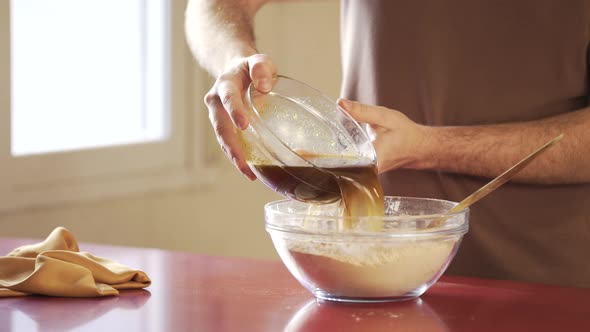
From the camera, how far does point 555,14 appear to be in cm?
187

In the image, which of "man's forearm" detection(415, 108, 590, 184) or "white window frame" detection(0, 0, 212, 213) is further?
"white window frame" detection(0, 0, 212, 213)

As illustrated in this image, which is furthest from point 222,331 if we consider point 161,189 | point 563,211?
point 161,189

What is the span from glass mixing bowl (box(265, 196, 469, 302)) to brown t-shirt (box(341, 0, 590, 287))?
1.74ft

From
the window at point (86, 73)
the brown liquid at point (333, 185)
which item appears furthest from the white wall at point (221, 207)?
the brown liquid at point (333, 185)

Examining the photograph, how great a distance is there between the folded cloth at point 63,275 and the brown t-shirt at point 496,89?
0.69 metres

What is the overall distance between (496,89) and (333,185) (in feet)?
2.21

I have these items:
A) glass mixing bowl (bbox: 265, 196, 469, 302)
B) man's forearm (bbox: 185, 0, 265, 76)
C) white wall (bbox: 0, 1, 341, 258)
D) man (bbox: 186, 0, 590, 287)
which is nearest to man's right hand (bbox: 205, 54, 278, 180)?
glass mixing bowl (bbox: 265, 196, 469, 302)

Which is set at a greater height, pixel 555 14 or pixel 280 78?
pixel 555 14

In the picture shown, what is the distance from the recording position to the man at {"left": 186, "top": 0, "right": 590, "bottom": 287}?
181 cm

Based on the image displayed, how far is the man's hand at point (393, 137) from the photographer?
1.59m

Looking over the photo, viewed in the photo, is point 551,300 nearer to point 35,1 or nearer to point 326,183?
point 326,183

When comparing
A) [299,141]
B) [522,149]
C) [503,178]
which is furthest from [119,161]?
[503,178]

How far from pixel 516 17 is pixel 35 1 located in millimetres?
1791

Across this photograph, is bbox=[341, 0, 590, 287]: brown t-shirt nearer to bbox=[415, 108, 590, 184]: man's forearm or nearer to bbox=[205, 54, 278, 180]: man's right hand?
bbox=[415, 108, 590, 184]: man's forearm
